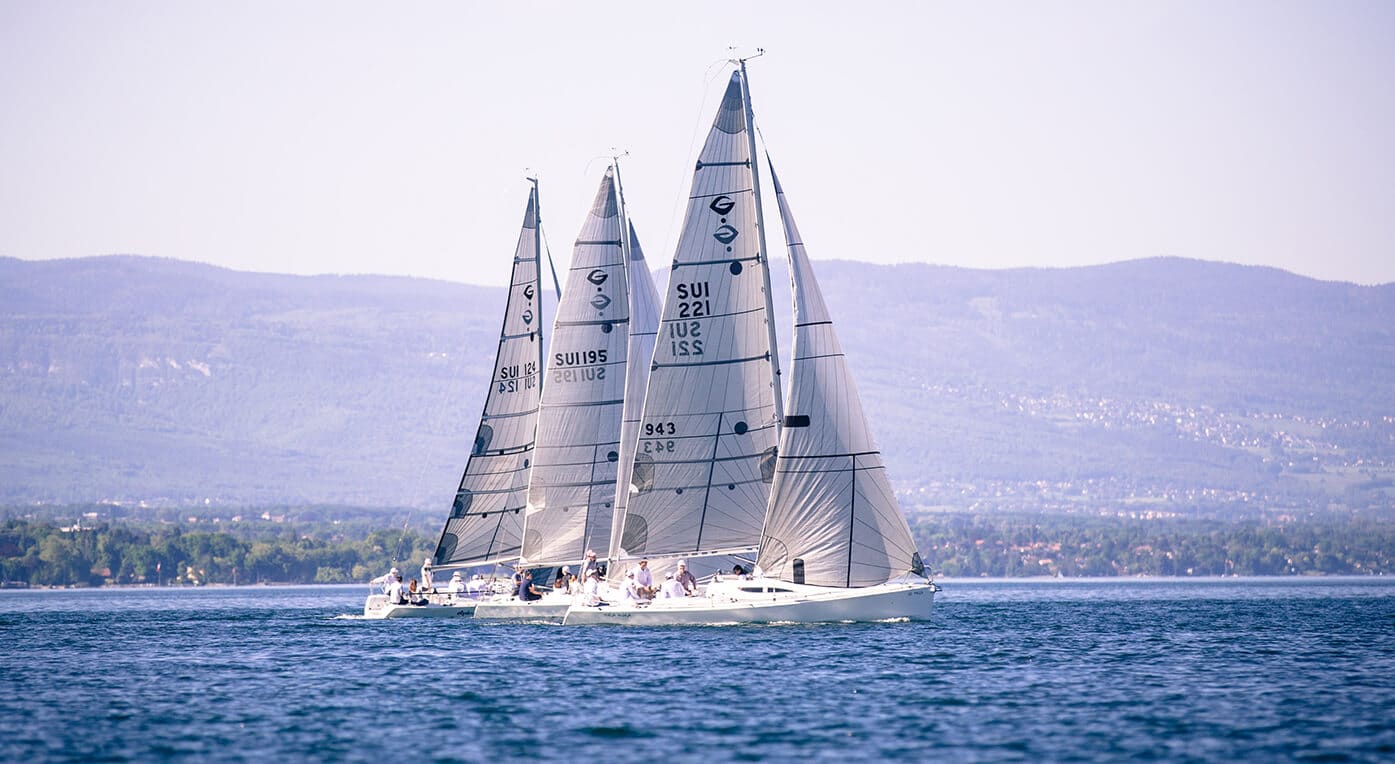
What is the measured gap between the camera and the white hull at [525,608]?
66.2m

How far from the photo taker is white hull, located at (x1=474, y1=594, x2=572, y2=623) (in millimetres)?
66188

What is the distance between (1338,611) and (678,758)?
59.9 metres

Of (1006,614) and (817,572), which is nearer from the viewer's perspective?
(817,572)

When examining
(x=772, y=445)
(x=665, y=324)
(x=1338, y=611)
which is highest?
(x=665, y=324)

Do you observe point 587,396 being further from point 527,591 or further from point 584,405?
point 527,591

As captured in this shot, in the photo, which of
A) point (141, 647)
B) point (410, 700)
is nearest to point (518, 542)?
point (141, 647)

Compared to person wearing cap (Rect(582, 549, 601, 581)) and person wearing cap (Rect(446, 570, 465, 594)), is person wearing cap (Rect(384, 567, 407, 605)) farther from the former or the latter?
person wearing cap (Rect(582, 549, 601, 581))

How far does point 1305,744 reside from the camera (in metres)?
33.8

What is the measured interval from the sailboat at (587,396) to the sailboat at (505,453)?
12.8ft

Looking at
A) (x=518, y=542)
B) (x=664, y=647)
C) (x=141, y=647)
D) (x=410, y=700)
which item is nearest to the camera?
(x=410, y=700)

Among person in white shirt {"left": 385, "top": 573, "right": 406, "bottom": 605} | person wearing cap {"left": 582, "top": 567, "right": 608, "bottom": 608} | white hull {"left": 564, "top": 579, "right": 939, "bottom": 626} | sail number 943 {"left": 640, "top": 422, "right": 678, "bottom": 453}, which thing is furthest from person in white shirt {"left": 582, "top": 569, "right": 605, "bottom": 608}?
person in white shirt {"left": 385, "top": 573, "right": 406, "bottom": 605}

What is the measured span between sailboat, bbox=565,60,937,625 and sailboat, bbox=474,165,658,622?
7.55 m

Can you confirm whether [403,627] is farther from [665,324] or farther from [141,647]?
[665,324]

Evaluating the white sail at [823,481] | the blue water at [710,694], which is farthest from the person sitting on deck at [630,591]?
the white sail at [823,481]
